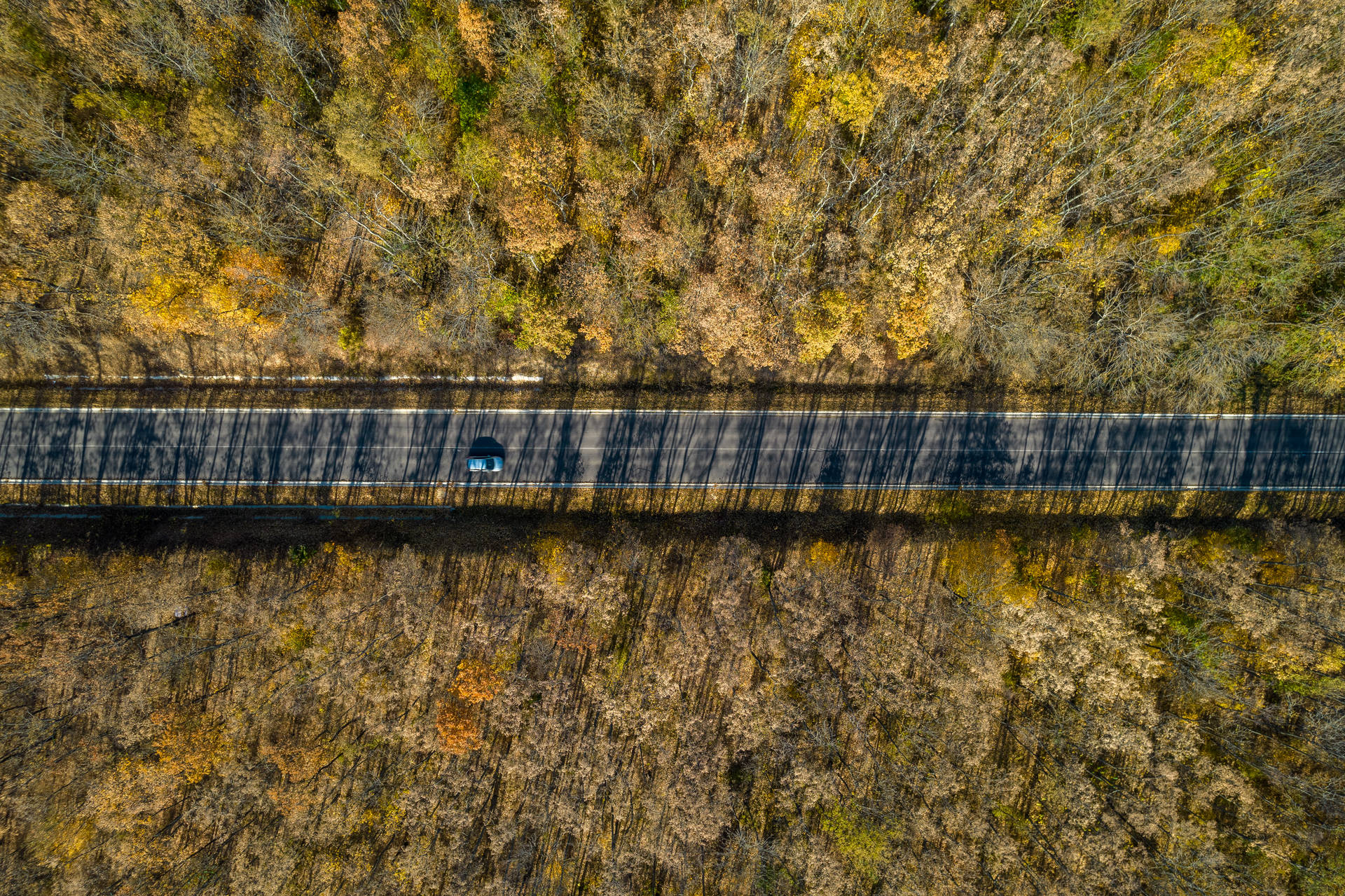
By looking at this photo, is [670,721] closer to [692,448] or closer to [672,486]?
[672,486]

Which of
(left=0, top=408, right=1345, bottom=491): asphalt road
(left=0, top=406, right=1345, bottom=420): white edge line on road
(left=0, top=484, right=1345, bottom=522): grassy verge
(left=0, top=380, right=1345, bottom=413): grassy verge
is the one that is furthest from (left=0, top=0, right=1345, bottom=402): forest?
(left=0, top=484, right=1345, bottom=522): grassy verge

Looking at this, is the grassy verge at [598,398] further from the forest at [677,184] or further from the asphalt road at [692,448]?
the forest at [677,184]

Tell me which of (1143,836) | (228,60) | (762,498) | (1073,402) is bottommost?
(1143,836)

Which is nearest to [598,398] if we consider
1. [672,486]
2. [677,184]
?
[672,486]

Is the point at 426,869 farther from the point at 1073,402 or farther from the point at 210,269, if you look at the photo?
the point at 1073,402

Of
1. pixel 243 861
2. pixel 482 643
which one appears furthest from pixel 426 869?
pixel 482 643

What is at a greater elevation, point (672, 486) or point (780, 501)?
point (780, 501)
